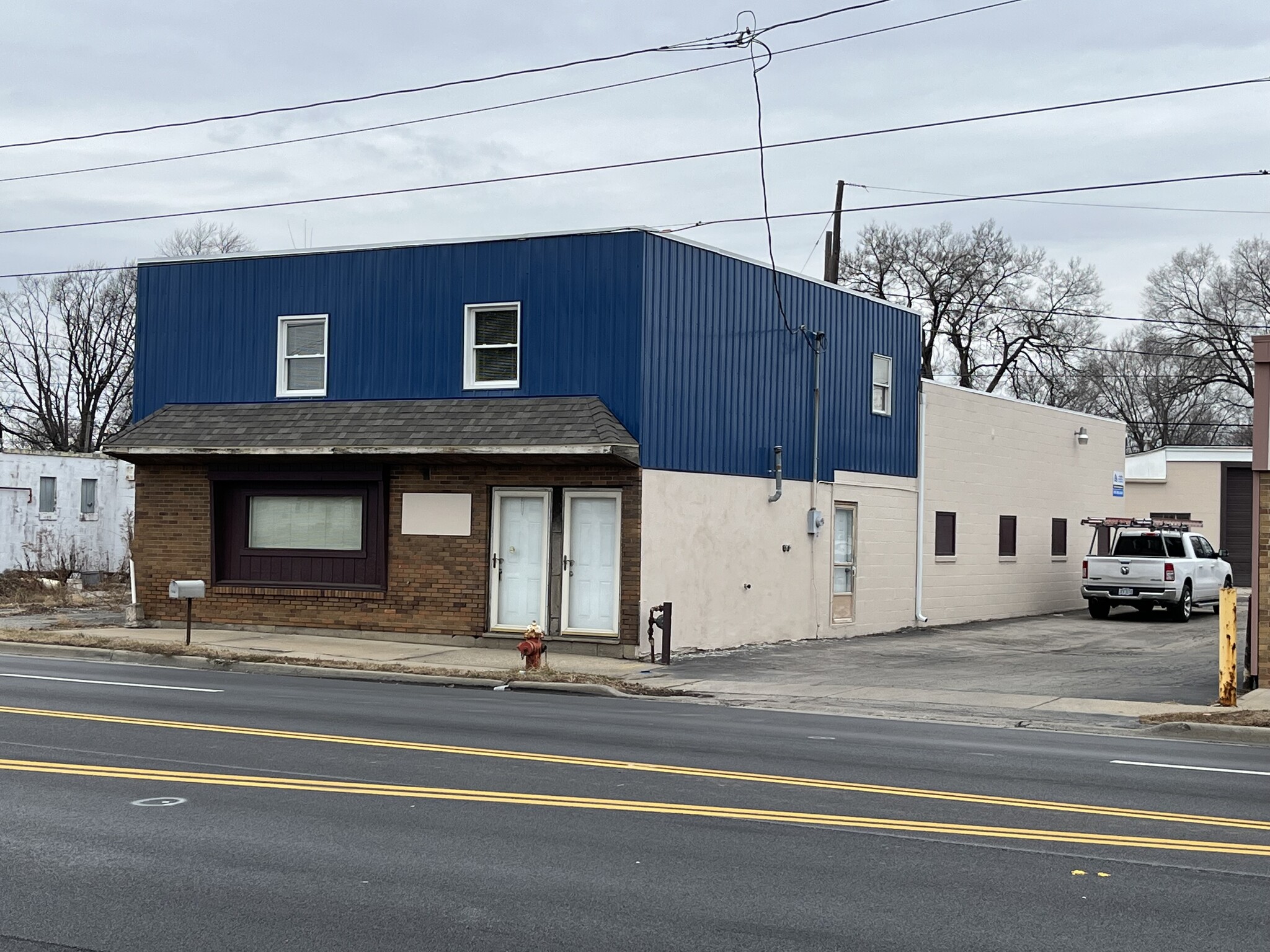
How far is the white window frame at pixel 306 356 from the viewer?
2392 centimetres

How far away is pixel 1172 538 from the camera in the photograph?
3158cm

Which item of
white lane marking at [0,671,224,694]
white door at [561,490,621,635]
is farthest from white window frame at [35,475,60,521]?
white lane marking at [0,671,224,694]

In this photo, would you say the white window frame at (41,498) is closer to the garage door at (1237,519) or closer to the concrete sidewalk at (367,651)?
the concrete sidewalk at (367,651)

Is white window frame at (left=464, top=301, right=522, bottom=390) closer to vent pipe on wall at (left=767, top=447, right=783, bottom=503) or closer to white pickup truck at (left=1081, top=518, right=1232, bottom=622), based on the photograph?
vent pipe on wall at (left=767, top=447, right=783, bottom=503)

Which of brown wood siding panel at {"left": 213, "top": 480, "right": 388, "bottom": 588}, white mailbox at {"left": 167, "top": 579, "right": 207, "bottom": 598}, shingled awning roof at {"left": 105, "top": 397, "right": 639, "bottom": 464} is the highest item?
shingled awning roof at {"left": 105, "top": 397, "right": 639, "bottom": 464}

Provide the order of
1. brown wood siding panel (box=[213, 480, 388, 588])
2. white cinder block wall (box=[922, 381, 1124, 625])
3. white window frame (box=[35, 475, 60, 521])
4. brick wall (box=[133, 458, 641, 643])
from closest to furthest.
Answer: brick wall (box=[133, 458, 641, 643]), brown wood siding panel (box=[213, 480, 388, 588]), white cinder block wall (box=[922, 381, 1124, 625]), white window frame (box=[35, 475, 60, 521])

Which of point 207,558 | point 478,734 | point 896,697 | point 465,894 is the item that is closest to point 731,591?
point 896,697

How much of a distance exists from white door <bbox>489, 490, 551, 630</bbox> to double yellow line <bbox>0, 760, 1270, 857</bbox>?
11.9 m

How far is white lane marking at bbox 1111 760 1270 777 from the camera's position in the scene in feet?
38.7

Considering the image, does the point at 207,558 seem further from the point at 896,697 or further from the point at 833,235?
the point at 833,235

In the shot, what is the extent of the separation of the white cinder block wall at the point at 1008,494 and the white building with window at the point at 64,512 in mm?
20118

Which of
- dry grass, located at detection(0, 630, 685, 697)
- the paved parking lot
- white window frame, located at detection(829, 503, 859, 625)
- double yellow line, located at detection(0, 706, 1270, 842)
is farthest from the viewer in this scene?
white window frame, located at detection(829, 503, 859, 625)

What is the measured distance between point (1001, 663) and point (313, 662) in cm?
1029

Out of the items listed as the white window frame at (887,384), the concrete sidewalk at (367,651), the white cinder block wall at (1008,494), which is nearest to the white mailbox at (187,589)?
the concrete sidewalk at (367,651)
